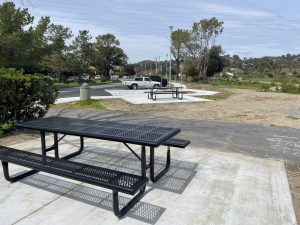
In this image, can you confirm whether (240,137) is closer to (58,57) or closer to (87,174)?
(87,174)

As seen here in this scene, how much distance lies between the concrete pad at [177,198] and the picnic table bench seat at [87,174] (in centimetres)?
17

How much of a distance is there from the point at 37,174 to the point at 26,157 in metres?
0.54

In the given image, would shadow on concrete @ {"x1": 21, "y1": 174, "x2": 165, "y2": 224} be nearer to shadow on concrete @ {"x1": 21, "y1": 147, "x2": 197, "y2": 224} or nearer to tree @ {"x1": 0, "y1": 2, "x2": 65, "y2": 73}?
shadow on concrete @ {"x1": 21, "y1": 147, "x2": 197, "y2": 224}

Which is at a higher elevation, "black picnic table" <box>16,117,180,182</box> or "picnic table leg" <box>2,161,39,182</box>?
"black picnic table" <box>16,117,180,182</box>

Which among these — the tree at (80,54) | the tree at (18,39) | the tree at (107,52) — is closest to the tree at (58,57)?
the tree at (80,54)

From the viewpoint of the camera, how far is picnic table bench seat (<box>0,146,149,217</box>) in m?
3.14

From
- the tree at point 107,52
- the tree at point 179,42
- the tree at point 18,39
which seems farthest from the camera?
the tree at point 107,52

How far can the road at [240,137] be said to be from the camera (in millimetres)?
6129

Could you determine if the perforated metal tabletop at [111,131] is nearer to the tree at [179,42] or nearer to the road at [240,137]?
the road at [240,137]

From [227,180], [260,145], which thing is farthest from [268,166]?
[260,145]

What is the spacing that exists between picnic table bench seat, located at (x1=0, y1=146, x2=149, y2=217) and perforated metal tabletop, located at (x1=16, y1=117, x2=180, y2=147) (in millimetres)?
414

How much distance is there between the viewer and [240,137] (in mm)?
7414

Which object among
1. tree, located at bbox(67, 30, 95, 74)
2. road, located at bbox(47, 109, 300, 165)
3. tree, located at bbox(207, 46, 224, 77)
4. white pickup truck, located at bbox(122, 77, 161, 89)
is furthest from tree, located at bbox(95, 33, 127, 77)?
road, located at bbox(47, 109, 300, 165)

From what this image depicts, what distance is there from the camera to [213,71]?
49.9 m
